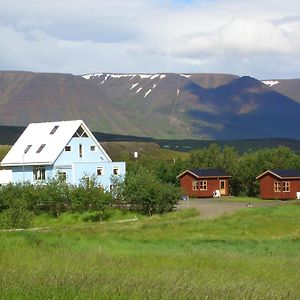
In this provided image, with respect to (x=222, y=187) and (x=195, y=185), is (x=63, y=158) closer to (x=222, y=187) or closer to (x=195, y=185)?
(x=195, y=185)

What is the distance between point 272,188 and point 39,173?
20763 mm

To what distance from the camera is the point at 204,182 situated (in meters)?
70.8

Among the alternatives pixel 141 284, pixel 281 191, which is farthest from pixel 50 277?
pixel 281 191

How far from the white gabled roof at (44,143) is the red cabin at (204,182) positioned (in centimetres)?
1158

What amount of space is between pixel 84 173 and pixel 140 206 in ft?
34.9

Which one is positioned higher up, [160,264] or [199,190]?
[199,190]

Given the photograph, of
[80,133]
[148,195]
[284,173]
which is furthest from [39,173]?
[284,173]

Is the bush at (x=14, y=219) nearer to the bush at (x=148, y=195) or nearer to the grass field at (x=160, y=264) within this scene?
the grass field at (x=160, y=264)

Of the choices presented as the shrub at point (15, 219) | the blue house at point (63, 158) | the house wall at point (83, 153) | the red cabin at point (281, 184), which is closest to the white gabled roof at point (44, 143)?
the blue house at point (63, 158)

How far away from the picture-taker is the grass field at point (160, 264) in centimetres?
967

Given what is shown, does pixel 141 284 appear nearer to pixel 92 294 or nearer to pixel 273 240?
pixel 92 294

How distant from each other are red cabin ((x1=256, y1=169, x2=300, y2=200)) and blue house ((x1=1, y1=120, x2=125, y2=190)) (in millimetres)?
13675

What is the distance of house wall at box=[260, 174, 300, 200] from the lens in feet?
213

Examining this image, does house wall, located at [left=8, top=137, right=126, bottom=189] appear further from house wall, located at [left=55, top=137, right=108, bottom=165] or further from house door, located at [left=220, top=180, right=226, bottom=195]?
house door, located at [left=220, top=180, right=226, bottom=195]
